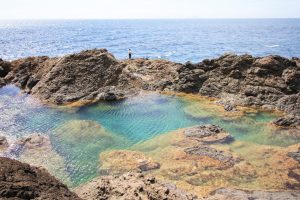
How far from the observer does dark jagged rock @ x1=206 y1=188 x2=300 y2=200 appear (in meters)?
15.4

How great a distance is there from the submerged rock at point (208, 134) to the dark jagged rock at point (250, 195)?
22.9 feet

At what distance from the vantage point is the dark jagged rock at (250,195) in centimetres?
1536

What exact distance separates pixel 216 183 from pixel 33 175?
1133 centimetres

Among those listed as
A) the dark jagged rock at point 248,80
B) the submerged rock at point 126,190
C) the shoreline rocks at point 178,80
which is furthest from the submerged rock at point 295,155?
the submerged rock at point 126,190

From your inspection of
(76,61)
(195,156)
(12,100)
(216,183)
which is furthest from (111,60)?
(216,183)

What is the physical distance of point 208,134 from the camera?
2369cm

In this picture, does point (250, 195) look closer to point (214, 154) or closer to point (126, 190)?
point (214, 154)

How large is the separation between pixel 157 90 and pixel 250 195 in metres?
22.9

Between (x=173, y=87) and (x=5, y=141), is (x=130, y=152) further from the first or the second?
(x=173, y=87)

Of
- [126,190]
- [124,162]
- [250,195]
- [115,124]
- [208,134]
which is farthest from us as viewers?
[115,124]

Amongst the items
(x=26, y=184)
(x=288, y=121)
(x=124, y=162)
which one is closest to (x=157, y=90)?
(x=288, y=121)

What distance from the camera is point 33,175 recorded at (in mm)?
8609

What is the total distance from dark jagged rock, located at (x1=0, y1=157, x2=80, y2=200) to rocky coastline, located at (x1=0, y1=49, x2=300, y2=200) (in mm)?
22

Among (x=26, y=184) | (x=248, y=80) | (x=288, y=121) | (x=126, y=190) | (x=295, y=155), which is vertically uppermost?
(x=26, y=184)
